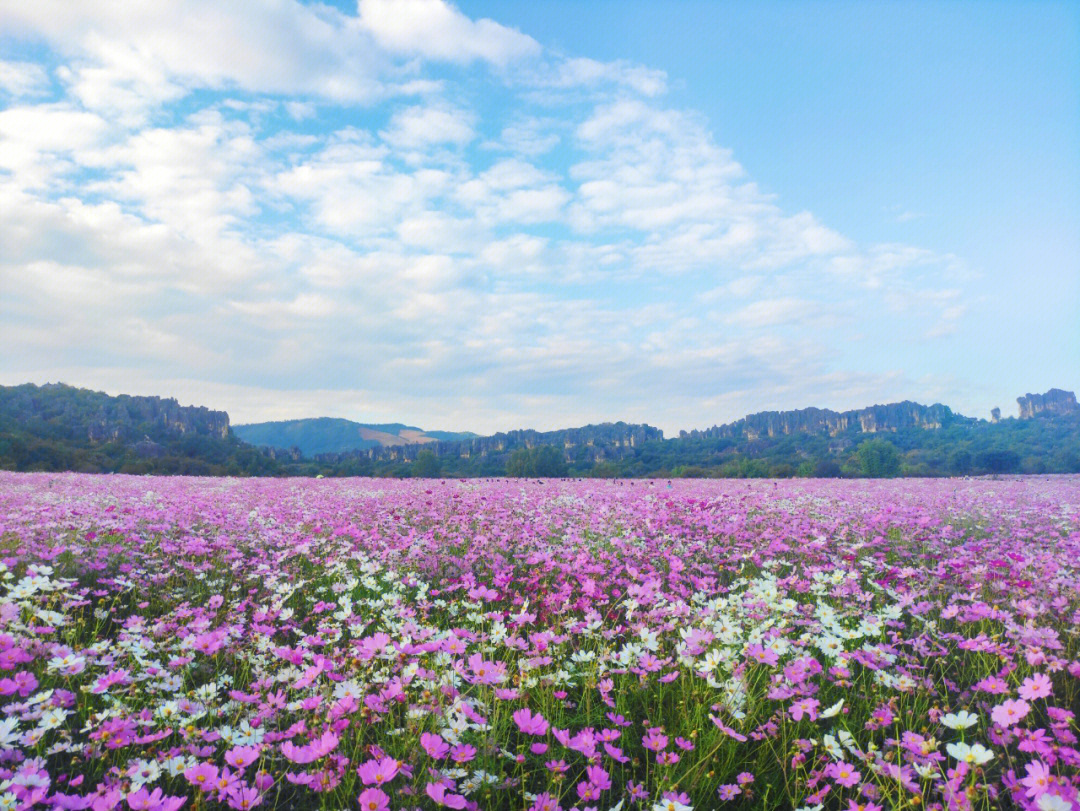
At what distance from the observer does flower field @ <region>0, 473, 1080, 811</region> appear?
2361 mm

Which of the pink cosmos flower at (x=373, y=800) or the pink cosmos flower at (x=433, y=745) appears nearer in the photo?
the pink cosmos flower at (x=373, y=800)

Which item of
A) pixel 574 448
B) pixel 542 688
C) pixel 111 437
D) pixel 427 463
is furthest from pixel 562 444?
pixel 542 688

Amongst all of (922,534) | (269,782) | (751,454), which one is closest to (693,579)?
(269,782)

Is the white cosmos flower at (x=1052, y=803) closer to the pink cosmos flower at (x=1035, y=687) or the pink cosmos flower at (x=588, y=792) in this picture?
the pink cosmos flower at (x=1035, y=687)

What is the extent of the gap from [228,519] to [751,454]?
196 ft

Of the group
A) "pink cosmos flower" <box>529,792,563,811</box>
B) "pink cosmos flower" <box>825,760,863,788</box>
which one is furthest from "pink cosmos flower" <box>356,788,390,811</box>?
"pink cosmos flower" <box>825,760,863,788</box>

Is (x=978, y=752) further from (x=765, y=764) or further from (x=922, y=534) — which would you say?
(x=922, y=534)

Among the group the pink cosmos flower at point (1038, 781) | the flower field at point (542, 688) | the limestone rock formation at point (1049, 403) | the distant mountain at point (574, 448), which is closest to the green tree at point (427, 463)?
the distant mountain at point (574, 448)

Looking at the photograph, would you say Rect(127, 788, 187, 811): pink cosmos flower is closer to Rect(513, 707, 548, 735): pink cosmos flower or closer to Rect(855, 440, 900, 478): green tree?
Rect(513, 707, 548, 735): pink cosmos flower

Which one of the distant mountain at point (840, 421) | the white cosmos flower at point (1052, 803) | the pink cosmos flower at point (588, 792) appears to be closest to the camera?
the white cosmos flower at point (1052, 803)

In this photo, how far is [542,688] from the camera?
336 cm

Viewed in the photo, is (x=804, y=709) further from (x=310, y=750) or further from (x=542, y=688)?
(x=310, y=750)

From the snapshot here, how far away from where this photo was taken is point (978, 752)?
2135mm

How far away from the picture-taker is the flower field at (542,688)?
7.75 ft
